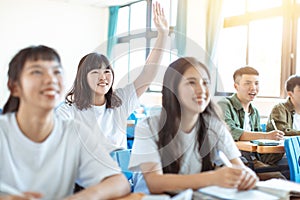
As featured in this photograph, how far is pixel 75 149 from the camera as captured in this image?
1378mm

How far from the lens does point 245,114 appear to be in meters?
3.40

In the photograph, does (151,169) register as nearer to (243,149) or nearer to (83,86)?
(83,86)

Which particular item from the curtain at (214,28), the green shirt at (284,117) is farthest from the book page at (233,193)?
the curtain at (214,28)

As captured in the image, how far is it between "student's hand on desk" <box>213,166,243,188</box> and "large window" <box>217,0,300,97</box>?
12.8 ft

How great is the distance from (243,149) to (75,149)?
1.88 metres

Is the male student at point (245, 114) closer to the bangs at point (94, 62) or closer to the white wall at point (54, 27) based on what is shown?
the bangs at point (94, 62)

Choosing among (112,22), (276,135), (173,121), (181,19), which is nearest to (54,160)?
(173,121)

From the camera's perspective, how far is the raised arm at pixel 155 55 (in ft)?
6.98

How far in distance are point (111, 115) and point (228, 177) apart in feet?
4.14

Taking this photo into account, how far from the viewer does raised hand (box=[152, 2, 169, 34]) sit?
2096 mm

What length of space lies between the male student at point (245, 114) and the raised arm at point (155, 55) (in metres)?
0.88

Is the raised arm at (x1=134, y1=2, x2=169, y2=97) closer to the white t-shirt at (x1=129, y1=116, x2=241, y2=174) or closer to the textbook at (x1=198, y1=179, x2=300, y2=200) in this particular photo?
the white t-shirt at (x1=129, y1=116, x2=241, y2=174)

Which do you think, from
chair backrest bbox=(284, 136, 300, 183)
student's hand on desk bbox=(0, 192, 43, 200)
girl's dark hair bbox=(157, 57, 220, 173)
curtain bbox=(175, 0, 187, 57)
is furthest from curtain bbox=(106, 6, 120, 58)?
student's hand on desk bbox=(0, 192, 43, 200)

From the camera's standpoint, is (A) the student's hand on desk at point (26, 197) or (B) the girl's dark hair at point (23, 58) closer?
(A) the student's hand on desk at point (26, 197)
